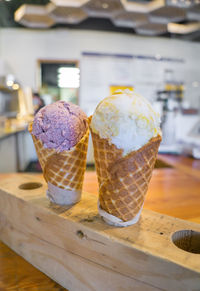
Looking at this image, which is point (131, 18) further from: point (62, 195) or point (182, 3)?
point (62, 195)

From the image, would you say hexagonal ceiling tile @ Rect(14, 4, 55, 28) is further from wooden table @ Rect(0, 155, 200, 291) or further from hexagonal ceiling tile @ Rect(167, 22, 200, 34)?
wooden table @ Rect(0, 155, 200, 291)

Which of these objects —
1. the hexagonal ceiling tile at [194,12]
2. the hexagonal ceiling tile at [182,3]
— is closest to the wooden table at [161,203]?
the hexagonal ceiling tile at [182,3]

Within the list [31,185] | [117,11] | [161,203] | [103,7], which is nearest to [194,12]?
[117,11]

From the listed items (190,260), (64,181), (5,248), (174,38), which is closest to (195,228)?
(190,260)

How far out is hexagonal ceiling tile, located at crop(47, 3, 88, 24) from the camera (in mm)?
3316

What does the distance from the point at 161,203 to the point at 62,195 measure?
0.42 meters

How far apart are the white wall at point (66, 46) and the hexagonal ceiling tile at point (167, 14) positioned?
1.16 m

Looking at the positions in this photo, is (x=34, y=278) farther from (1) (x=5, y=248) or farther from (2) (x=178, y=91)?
(2) (x=178, y=91)

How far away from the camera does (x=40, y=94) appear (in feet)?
15.8

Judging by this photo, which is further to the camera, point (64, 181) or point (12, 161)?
point (12, 161)

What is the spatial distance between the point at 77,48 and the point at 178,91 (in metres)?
2.26

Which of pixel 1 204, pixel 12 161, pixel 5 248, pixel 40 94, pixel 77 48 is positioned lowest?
pixel 12 161

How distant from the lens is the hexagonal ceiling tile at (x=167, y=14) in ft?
10.8

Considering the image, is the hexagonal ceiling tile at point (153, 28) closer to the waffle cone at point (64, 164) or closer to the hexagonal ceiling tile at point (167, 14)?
the hexagonal ceiling tile at point (167, 14)
